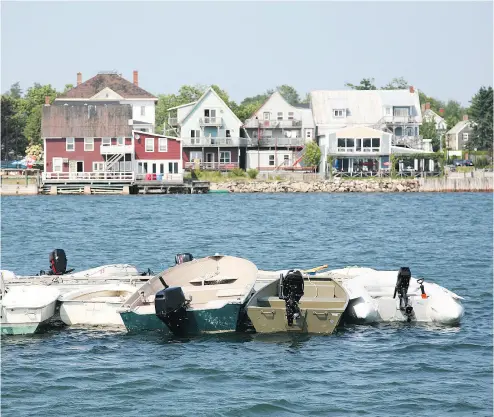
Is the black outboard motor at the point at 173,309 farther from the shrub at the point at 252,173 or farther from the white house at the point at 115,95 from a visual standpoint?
the white house at the point at 115,95

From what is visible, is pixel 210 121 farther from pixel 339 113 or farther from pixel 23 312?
pixel 23 312

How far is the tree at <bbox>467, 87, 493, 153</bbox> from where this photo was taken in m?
123

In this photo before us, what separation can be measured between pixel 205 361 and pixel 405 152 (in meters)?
76.3

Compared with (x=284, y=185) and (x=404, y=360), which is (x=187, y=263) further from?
(x=284, y=185)

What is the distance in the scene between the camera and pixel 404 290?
25781 millimetres

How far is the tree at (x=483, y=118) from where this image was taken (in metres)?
123

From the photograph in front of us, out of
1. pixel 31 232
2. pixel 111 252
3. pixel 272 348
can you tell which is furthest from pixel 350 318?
A: pixel 31 232

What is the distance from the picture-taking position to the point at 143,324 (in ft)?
80.6

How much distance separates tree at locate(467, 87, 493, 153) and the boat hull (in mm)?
103520

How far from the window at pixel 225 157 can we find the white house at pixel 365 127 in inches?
354

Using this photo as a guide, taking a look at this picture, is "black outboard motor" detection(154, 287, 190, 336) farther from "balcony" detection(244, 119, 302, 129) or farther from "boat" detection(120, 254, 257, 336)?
"balcony" detection(244, 119, 302, 129)

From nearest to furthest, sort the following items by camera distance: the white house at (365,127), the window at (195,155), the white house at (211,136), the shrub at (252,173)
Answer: the shrub at (252,173)
the white house at (365,127)
the white house at (211,136)
the window at (195,155)

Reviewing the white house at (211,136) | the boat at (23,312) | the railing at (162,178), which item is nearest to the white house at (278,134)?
the white house at (211,136)

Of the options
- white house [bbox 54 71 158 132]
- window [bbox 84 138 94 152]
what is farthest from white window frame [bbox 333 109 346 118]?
window [bbox 84 138 94 152]
